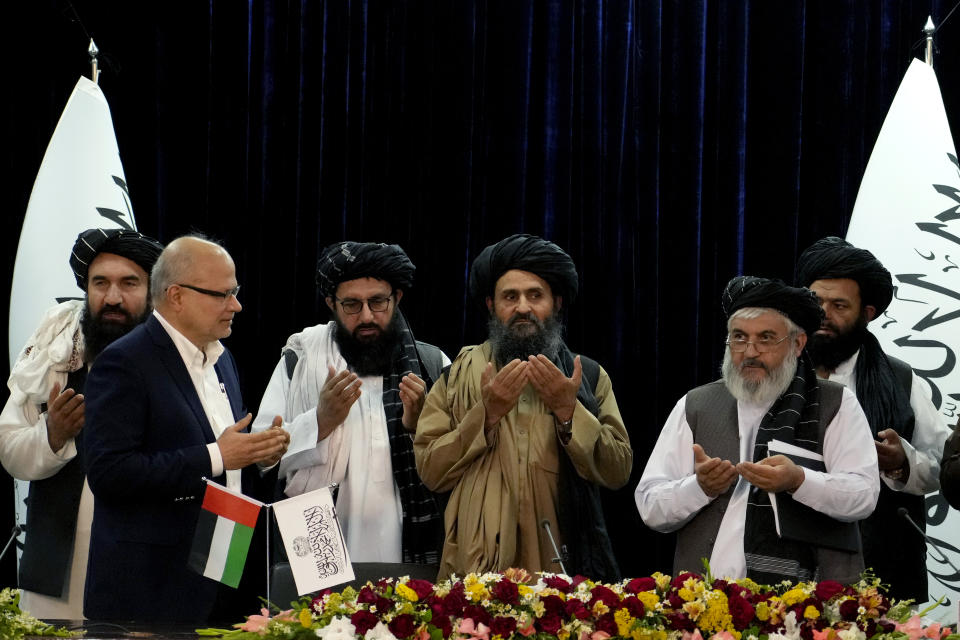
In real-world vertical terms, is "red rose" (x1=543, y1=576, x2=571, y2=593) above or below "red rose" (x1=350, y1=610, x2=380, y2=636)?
above

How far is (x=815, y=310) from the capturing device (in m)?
3.60

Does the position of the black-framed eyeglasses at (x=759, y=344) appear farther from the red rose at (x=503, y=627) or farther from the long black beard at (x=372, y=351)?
the red rose at (x=503, y=627)

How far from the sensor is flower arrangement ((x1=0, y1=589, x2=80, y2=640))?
2365 millimetres

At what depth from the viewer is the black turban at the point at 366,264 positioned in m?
4.00

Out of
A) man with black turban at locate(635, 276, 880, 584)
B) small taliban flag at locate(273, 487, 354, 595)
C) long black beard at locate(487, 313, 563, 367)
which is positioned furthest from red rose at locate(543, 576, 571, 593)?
long black beard at locate(487, 313, 563, 367)

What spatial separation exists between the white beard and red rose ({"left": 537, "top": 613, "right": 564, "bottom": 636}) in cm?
142

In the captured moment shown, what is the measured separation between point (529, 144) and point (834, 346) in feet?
5.84

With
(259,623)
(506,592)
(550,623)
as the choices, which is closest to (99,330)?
(259,623)

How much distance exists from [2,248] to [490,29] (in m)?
2.42

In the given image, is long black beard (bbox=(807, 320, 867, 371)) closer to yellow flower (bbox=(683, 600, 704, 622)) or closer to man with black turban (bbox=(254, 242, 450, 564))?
man with black turban (bbox=(254, 242, 450, 564))

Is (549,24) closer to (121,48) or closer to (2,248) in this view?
(121,48)

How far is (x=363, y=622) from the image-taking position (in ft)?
7.45

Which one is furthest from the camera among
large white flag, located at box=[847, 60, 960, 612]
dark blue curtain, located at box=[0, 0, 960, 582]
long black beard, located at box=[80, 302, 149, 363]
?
dark blue curtain, located at box=[0, 0, 960, 582]

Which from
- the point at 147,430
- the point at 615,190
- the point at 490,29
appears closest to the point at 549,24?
the point at 490,29
